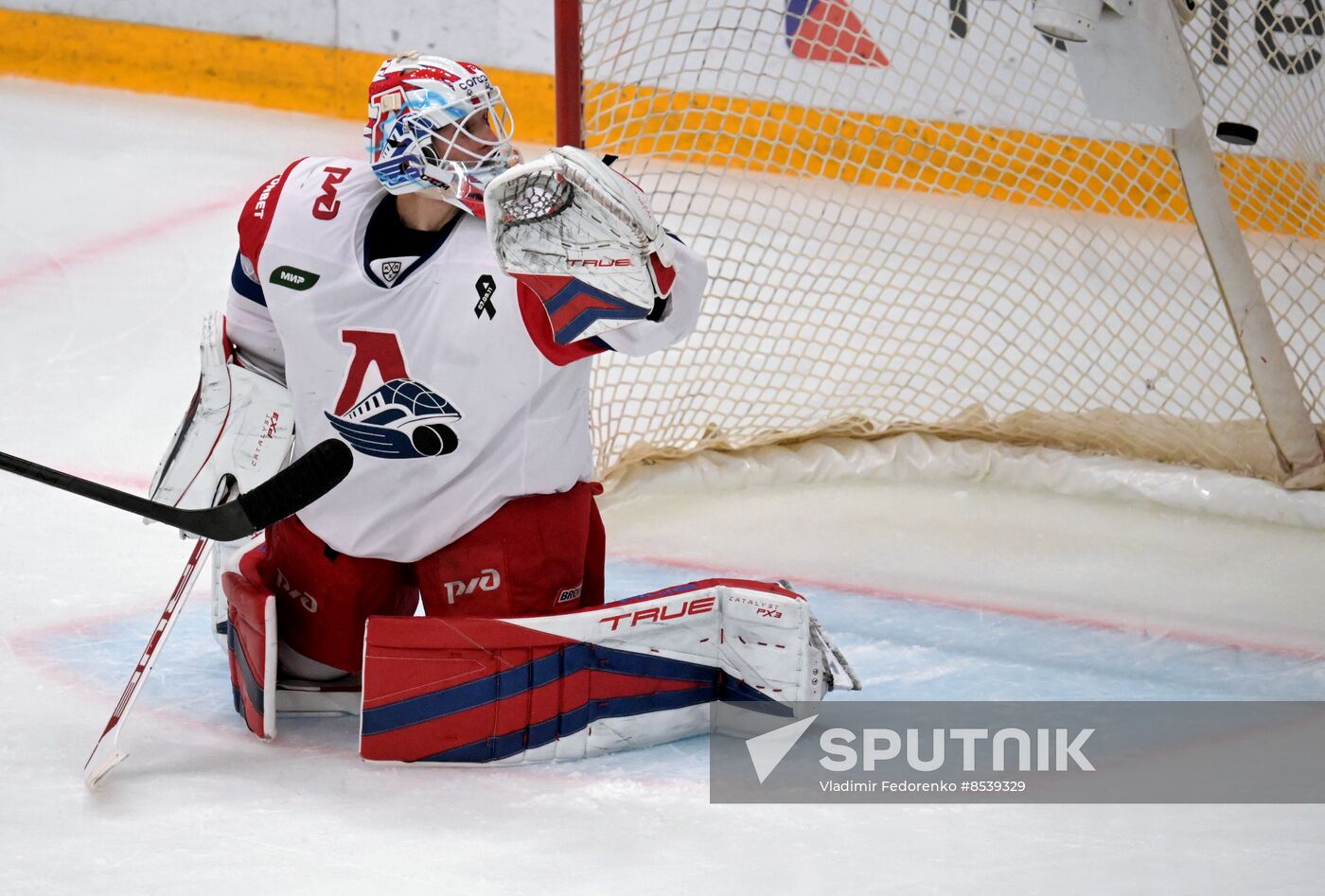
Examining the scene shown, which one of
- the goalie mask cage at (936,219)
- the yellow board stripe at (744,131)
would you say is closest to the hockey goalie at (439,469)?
the goalie mask cage at (936,219)

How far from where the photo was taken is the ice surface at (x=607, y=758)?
6.18 feet

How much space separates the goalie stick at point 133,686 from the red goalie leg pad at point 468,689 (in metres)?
0.31

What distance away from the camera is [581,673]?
86.0 inches

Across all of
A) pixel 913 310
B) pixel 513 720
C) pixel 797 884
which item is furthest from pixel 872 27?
pixel 797 884

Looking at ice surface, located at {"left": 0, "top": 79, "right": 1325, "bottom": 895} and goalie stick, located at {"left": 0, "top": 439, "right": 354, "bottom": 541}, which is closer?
ice surface, located at {"left": 0, "top": 79, "right": 1325, "bottom": 895}

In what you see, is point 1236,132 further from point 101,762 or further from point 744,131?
point 101,762

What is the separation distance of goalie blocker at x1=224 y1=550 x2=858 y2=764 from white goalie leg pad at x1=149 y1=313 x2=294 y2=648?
15 cm

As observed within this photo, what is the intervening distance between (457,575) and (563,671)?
0.23 metres

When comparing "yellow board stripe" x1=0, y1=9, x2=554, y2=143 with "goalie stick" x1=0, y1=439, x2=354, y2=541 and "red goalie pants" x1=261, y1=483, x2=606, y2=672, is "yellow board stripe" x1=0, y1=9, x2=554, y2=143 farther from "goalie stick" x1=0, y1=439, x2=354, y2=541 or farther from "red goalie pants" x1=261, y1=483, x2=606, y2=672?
"goalie stick" x1=0, y1=439, x2=354, y2=541

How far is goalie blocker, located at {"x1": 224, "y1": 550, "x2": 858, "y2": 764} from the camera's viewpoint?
7.06 ft

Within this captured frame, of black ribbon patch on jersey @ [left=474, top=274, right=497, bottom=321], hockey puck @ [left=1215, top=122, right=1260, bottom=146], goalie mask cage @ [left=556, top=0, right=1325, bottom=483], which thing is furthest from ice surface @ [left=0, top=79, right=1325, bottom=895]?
hockey puck @ [left=1215, top=122, right=1260, bottom=146]

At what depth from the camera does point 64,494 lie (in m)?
3.16

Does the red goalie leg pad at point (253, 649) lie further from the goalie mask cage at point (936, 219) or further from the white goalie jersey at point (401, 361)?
the goalie mask cage at point (936, 219)

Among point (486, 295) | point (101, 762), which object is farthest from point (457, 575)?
point (101, 762)
